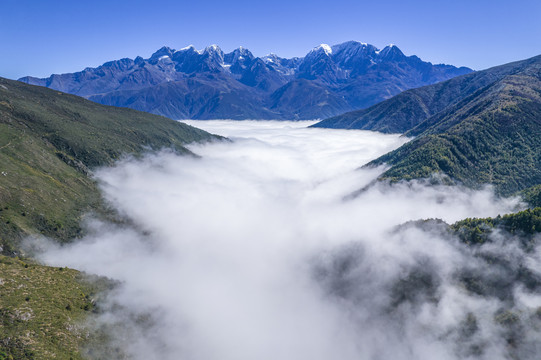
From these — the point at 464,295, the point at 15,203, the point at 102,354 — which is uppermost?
the point at 15,203

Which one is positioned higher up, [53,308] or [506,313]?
[53,308]

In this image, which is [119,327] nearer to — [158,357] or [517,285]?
[158,357]

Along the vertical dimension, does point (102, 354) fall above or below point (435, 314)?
above

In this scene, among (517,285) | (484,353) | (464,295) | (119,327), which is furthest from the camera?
(464,295)

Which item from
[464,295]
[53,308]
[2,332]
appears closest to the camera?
[2,332]

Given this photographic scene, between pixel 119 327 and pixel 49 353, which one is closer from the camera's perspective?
pixel 49 353

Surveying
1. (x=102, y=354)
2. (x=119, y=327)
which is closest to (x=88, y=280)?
(x=119, y=327)

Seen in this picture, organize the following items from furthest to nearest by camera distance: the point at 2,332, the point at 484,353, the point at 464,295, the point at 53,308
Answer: the point at 464,295 → the point at 484,353 → the point at 53,308 → the point at 2,332

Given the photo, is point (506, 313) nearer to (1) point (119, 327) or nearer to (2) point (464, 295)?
(2) point (464, 295)

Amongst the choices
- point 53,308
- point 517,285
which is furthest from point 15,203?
point 517,285
